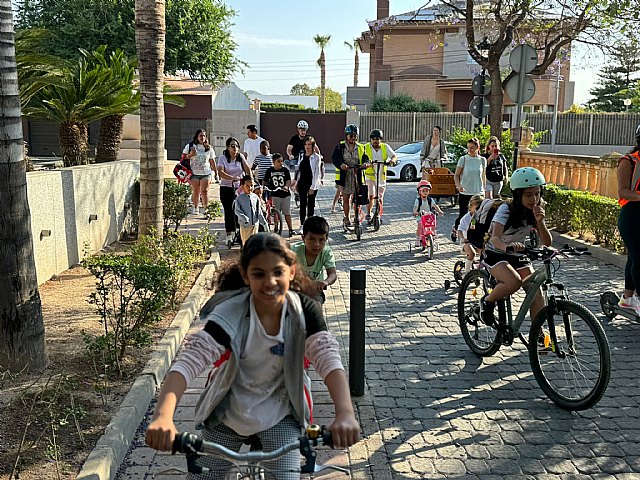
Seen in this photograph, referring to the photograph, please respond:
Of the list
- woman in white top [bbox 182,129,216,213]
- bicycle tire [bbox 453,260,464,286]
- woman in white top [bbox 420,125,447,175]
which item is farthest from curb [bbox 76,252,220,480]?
woman in white top [bbox 420,125,447,175]

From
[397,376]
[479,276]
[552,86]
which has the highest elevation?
[552,86]

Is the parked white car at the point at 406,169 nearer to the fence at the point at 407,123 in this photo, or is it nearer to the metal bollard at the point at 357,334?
the fence at the point at 407,123

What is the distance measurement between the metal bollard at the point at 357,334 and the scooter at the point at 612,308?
320 centimetres

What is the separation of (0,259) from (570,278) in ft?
24.1

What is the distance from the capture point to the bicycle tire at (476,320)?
6.25 m

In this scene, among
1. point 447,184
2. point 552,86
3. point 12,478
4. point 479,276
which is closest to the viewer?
point 12,478

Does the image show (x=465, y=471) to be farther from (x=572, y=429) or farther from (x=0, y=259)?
(x=0, y=259)

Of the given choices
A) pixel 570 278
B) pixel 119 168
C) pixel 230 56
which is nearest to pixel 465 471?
pixel 570 278

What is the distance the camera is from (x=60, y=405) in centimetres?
471

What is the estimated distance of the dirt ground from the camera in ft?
13.1

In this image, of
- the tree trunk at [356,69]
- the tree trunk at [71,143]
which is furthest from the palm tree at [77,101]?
the tree trunk at [356,69]

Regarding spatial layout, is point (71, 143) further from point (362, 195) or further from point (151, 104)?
point (362, 195)

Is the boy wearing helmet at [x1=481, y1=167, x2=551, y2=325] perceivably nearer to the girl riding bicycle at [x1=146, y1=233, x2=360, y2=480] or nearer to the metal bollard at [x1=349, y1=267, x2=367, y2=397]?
the metal bollard at [x1=349, y1=267, x2=367, y2=397]

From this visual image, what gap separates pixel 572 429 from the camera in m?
4.83
